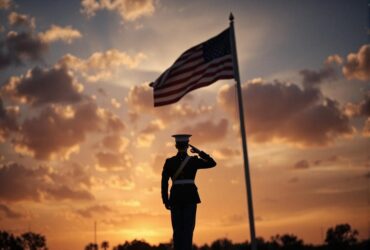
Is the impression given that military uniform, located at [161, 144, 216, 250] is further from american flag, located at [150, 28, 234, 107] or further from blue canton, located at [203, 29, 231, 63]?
blue canton, located at [203, 29, 231, 63]

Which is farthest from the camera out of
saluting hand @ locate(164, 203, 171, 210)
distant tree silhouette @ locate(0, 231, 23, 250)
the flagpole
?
distant tree silhouette @ locate(0, 231, 23, 250)

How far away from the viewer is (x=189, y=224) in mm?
11609

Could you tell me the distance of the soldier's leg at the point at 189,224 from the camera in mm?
11562

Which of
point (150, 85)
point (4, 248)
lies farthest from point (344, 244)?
point (150, 85)

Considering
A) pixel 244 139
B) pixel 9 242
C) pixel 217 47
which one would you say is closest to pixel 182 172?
pixel 244 139

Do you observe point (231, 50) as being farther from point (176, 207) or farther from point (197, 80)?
point (176, 207)

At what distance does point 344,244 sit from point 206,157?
115396 mm

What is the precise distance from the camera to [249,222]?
1214 cm

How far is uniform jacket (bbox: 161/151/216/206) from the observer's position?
1187 centimetres

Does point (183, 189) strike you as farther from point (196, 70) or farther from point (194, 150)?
point (196, 70)

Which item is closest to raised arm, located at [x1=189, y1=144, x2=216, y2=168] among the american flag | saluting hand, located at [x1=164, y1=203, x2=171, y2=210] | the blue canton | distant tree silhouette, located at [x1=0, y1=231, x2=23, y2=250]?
saluting hand, located at [x1=164, y1=203, x2=171, y2=210]

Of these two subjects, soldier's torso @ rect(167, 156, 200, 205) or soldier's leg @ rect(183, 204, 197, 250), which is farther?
soldier's torso @ rect(167, 156, 200, 205)

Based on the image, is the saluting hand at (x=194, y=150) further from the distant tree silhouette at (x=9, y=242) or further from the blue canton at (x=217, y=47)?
the distant tree silhouette at (x=9, y=242)

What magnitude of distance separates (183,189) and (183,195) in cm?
17
